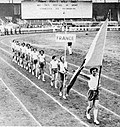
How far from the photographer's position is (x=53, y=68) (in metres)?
13.8

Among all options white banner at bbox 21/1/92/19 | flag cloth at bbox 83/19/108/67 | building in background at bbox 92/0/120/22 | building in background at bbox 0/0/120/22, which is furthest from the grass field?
building in background at bbox 92/0/120/22

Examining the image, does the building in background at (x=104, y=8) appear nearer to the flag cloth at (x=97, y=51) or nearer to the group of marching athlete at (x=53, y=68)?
the group of marching athlete at (x=53, y=68)

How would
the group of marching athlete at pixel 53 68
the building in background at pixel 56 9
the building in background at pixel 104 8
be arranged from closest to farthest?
the group of marching athlete at pixel 53 68 → the building in background at pixel 56 9 → the building in background at pixel 104 8

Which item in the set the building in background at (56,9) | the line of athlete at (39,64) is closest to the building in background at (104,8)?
the building in background at (56,9)

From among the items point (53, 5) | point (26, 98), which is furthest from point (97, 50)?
point (53, 5)

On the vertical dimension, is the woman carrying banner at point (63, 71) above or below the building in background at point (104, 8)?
below

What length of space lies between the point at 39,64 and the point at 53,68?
148cm

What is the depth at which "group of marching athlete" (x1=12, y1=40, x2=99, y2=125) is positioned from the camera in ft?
31.9

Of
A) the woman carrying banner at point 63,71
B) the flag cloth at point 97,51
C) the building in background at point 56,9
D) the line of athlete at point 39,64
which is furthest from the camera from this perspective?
the building in background at point 56,9

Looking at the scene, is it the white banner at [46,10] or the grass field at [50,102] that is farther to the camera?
the white banner at [46,10]

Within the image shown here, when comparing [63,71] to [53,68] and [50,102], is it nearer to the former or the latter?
[50,102]

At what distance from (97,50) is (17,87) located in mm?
5484

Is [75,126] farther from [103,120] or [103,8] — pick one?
[103,8]

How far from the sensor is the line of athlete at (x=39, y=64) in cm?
1249
